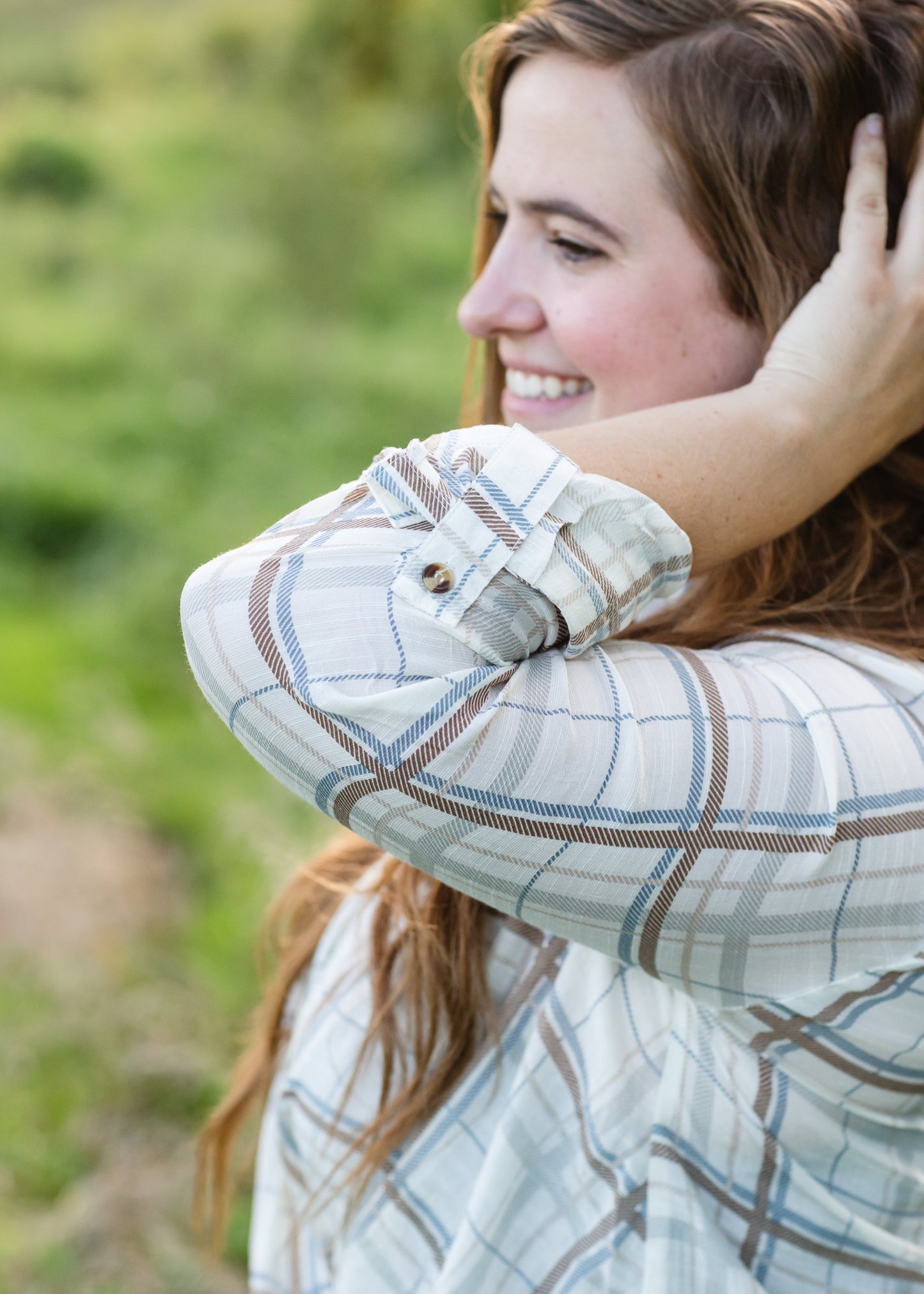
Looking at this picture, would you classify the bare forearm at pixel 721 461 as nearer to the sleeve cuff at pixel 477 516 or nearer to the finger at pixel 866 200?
the sleeve cuff at pixel 477 516

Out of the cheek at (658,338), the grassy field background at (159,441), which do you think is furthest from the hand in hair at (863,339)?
the grassy field background at (159,441)

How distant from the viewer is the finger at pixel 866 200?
1.05 m

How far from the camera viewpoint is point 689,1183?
3.25 feet

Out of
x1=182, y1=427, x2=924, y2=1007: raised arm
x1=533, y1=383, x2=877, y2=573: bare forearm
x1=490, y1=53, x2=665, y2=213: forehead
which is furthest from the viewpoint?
x1=490, y1=53, x2=665, y2=213: forehead

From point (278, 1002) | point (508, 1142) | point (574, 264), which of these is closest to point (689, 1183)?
point (508, 1142)

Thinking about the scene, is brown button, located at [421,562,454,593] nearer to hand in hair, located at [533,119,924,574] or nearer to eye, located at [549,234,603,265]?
hand in hair, located at [533,119,924,574]

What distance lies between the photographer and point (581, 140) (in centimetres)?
117

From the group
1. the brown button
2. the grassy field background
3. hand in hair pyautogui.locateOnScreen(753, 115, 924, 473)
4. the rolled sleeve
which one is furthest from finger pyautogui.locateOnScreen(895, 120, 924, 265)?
the grassy field background

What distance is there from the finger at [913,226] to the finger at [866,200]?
0.01 m

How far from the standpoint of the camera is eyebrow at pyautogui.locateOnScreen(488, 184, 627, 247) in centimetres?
117

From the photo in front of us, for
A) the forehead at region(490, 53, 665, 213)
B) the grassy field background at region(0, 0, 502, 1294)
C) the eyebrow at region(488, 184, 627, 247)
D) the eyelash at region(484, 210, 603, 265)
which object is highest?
the forehead at region(490, 53, 665, 213)

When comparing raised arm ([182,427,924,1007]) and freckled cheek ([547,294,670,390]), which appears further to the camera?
freckled cheek ([547,294,670,390])

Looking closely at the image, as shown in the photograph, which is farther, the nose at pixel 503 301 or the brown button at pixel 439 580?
the nose at pixel 503 301

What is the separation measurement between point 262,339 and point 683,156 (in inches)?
213
